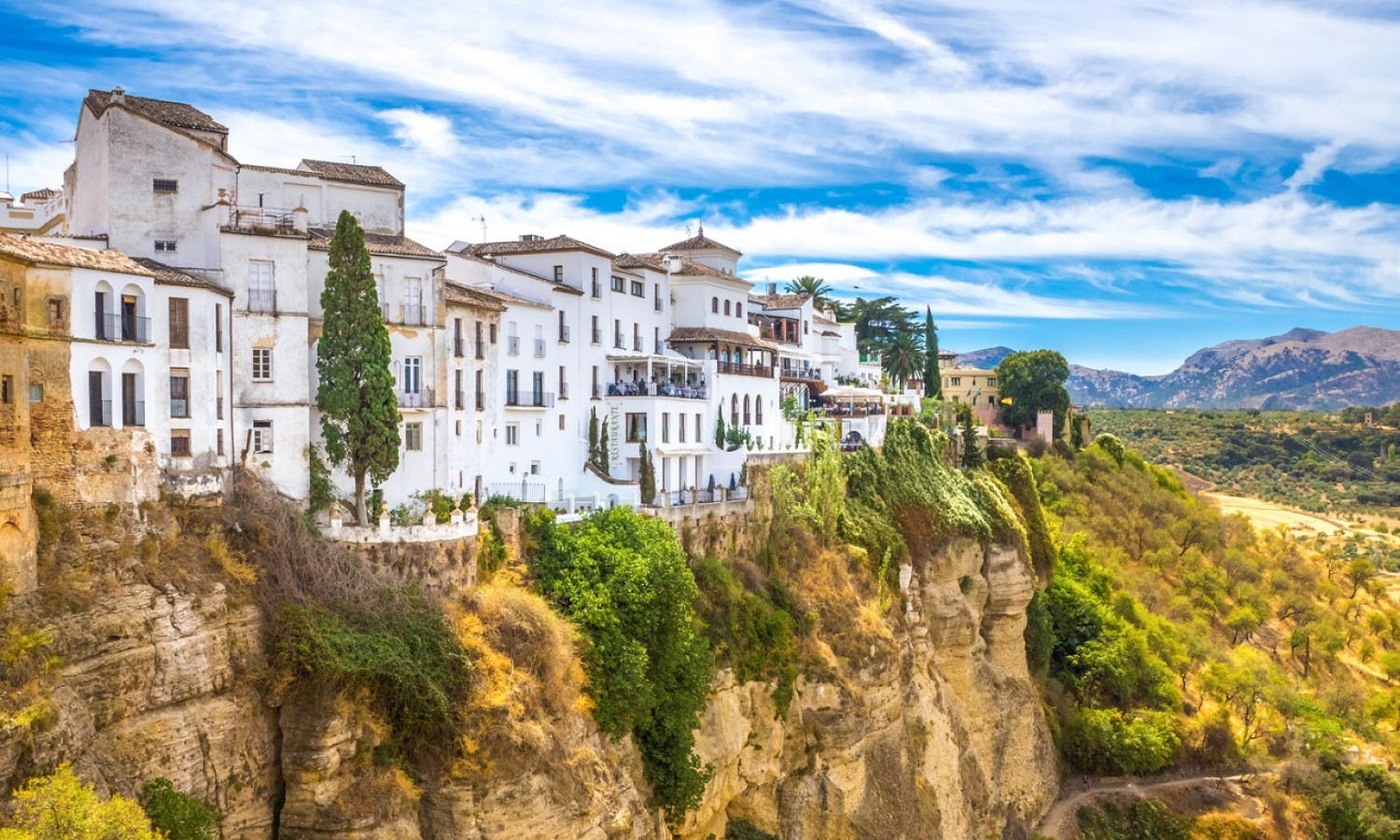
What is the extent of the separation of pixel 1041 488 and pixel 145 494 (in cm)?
6052

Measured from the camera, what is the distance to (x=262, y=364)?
3259 cm

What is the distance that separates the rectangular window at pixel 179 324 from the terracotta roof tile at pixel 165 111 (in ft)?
19.1

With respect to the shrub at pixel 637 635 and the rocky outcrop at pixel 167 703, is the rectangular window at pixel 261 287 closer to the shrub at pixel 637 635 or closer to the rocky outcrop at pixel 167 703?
the rocky outcrop at pixel 167 703

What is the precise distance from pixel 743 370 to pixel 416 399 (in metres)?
20.2

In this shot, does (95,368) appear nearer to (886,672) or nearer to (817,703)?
(817,703)

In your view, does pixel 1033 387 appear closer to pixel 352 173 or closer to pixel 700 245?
pixel 700 245

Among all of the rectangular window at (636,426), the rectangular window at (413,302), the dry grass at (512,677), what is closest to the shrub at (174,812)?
the dry grass at (512,677)

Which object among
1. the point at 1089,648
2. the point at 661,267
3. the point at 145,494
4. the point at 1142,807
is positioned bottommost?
the point at 1142,807

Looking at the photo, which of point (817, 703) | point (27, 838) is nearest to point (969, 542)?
point (817, 703)

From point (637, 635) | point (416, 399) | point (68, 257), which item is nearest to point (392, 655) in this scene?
point (637, 635)

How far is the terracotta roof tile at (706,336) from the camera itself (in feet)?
171

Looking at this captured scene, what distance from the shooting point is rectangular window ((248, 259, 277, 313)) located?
3238cm

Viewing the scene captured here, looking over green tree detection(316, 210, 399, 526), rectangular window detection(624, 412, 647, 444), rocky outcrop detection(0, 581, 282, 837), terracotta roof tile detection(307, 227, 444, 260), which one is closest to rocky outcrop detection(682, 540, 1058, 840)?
rectangular window detection(624, 412, 647, 444)

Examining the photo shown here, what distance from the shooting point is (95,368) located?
27.1m
